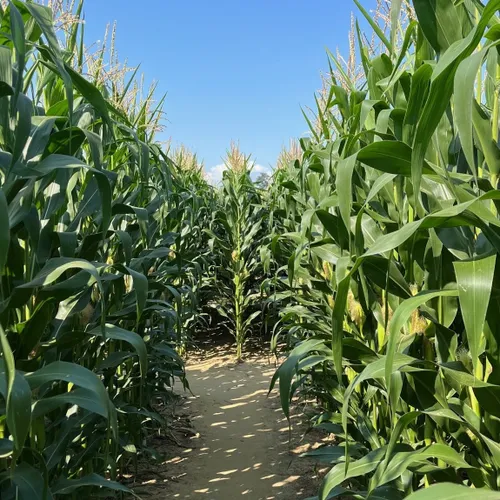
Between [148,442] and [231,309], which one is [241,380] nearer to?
[231,309]

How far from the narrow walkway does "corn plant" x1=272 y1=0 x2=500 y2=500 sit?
3.30 ft

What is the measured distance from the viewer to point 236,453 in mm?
3051

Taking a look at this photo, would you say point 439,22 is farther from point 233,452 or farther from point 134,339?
point 233,452

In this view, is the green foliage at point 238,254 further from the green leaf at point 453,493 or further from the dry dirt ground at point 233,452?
the green leaf at point 453,493

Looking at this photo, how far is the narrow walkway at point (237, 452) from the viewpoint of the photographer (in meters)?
2.54

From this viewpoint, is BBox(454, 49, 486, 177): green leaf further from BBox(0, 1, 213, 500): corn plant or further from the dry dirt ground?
the dry dirt ground

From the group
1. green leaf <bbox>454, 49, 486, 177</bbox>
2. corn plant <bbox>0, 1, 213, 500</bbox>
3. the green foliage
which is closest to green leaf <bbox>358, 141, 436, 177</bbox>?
green leaf <bbox>454, 49, 486, 177</bbox>

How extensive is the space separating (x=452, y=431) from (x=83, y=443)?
3.92 ft

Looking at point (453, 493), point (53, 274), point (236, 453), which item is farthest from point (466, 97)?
point (236, 453)

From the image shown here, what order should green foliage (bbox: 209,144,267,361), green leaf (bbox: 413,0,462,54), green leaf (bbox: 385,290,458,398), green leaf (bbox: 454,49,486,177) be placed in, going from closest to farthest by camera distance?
green leaf (bbox: 454,49,486,177)
green leaf (bbox: 385,290,458,398)
green leaf (bbox: 413,0,462,54)
green foliage (bbox: 209,144,267,361)

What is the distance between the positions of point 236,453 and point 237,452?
0.02m

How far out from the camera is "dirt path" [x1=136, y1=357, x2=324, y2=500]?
254 centimetres

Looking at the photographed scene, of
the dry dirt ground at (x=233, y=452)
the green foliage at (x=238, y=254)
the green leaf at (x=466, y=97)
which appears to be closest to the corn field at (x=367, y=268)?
the green leaf at (x=466, y=97)

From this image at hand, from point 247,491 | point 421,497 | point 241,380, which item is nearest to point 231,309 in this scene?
point 241,380
